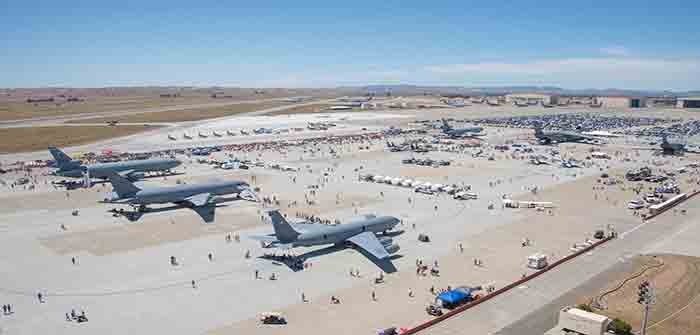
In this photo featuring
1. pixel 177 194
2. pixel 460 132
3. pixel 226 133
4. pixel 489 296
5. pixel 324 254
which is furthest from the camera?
pixel 226 133

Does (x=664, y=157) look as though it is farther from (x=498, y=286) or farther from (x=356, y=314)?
(x=356, y=314)

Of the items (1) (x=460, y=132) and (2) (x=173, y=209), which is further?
(1) (x=460, y=132)

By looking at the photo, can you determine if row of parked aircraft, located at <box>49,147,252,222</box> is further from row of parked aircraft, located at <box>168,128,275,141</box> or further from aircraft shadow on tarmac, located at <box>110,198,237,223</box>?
row of parked aircraft, located at <box>168,128,275,141</box>

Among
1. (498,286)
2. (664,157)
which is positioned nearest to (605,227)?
(498,286)

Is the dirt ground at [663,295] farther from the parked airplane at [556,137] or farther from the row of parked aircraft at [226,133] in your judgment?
the row of parked aircraft at [226,133]

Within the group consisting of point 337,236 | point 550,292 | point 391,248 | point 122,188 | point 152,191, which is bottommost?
point 550,292

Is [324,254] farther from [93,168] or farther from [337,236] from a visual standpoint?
[93,168]

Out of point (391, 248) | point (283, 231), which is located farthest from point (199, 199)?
point (391, 248)
